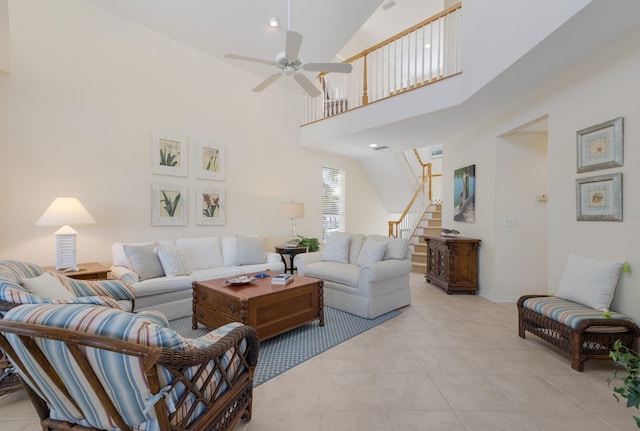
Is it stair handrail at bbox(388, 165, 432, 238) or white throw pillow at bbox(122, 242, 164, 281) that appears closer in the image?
white throw pillow at bbox(122, 242, 164, 281)

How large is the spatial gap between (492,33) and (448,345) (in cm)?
316

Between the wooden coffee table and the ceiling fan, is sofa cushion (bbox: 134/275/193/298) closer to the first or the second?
the wooden coffee table

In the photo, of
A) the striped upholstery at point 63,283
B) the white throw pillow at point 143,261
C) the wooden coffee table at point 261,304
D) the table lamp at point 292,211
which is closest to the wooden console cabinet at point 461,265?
the wooden coffee table at point 261,304

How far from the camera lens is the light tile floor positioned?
177 centimetres

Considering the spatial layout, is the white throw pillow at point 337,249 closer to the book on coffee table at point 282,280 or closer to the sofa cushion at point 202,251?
the book on coffee table at point 282,280

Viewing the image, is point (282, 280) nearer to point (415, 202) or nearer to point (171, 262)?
point (171, 262)

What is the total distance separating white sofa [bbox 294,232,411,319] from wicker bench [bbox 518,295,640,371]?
1564 mm

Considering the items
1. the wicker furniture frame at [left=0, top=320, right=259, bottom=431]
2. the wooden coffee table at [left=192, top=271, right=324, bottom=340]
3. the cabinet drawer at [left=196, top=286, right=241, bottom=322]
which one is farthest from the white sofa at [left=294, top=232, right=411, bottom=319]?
the wicker furniture frame at [left=0, top=320, right=259, bottom=431]

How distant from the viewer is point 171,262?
3.61 meters

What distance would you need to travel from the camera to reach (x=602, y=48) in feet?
8.34

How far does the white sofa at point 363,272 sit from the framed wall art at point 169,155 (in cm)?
229

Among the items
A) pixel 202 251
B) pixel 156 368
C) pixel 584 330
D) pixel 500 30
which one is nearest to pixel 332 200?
pixel 202 251

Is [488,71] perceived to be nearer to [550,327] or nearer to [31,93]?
[550,327]

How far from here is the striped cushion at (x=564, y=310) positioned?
7.62ft
